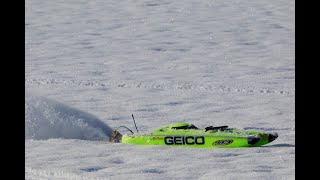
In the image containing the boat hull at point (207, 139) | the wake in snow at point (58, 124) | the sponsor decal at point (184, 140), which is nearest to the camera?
the boat hull at point (207, 139)

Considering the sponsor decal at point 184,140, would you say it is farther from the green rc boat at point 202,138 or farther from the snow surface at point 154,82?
the snow surface at point 154,82

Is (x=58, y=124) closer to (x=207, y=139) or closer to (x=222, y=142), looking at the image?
(x=207, y=139)

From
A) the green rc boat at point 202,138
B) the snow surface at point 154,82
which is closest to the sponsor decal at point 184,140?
the green rc boat at point 202,138

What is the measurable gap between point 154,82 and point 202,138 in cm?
909

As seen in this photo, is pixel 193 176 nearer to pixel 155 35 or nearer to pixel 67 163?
pixel 67 163

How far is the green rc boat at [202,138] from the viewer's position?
1258cm

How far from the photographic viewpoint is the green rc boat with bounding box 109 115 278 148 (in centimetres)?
1258

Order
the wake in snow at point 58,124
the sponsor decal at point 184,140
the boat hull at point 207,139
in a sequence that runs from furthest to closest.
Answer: the wake in snow at point 58,124 → the sponsor decal at point 184,140 → the boat hull at point 207,139

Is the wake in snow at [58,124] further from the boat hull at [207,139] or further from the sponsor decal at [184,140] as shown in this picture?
the sponsor decal at [184,140]

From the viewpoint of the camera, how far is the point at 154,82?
2175 cm

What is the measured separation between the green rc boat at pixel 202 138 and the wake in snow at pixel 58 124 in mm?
1112

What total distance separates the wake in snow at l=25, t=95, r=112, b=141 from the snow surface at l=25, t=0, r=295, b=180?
2 cm

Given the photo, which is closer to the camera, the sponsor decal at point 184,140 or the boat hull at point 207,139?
the boat hull at point 207,139
